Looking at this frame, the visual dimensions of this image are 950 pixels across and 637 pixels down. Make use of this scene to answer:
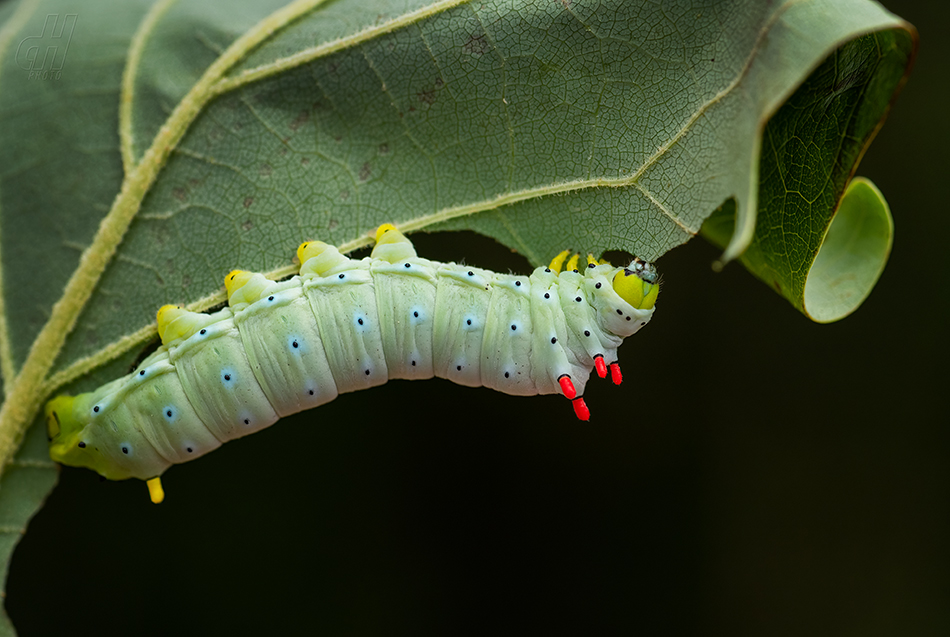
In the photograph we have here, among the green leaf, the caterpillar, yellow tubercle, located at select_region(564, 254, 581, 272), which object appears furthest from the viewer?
yellow tubercle, located at select_region(564, 254, 581, 272)

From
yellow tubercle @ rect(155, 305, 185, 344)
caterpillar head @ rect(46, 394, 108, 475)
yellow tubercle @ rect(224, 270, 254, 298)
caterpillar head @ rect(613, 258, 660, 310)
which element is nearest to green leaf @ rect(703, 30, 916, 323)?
caterpillar head @ rect(613, 258, 660, 310)

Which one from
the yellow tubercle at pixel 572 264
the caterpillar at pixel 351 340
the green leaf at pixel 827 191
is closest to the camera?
the green leaf at pixel 827 191

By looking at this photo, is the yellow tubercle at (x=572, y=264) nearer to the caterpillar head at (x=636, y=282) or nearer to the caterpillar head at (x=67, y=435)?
the caterpillar head at (x=636, y=282)

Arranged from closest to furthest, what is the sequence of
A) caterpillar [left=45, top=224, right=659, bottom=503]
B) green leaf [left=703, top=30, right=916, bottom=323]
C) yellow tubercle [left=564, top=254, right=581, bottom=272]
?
1. green leaf [left=703, top=30, right=916, bottom=323]
2. caterpillar [left=45, top=224, right=659, bottom=503]
3. yellow tubercle [left=564, top=254, right=581, bottom=272]

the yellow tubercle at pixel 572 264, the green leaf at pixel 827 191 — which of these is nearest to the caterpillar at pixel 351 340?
the yellow tubercle at pixel 572 264

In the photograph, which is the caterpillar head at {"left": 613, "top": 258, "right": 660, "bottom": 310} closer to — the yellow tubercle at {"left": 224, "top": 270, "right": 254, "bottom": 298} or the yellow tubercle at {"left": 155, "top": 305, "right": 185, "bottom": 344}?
the yellow tubercle at {"left": 224, "top": 270, "right": 254, "bottom": 298}

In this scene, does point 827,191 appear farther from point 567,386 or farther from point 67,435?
point 67,435

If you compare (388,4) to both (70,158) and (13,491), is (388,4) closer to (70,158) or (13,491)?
(70,158)

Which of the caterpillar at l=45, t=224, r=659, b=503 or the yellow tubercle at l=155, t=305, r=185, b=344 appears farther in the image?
the yellow tubercle at l=155, t=305, r=185, b=344

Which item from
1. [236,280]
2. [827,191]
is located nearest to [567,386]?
[827,191]
